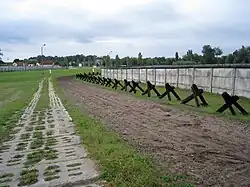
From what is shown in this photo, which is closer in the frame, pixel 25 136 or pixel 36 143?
pixel 36 143

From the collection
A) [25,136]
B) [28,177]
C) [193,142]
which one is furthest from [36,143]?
[193,142]

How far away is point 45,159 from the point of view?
6.92 m

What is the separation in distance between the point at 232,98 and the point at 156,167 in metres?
8.51

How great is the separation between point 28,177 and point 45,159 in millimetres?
1129

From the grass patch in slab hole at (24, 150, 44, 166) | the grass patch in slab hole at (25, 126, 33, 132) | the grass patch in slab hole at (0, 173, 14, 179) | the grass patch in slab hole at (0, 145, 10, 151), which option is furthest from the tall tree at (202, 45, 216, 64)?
the grass patch in slab hole at (0, 173, 14, 179)

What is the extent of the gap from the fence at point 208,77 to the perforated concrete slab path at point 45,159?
13330 millimetres

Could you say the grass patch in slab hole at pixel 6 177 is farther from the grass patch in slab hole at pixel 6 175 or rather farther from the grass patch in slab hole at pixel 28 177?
the grass patch in slab hole at pixel 28 177

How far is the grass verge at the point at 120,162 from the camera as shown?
202 inches

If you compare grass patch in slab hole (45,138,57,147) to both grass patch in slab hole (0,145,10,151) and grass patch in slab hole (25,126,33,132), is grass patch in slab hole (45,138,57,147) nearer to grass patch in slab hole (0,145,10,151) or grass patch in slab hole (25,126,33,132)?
grass patch in slab hole (0,145,10,151)

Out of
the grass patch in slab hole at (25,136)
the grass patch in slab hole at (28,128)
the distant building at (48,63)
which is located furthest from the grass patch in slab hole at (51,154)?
the distant building at (48,63)

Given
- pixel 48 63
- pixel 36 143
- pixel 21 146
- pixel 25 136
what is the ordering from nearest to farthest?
pixel 21 146, pixel 36 143, pixel 25 136, pixel 48 63

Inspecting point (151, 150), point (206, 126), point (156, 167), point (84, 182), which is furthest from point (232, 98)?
point (84, 182)

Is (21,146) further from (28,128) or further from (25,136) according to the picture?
(28,128)

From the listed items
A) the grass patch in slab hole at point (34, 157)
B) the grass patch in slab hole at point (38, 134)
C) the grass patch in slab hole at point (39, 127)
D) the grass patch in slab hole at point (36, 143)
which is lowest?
the grass patch in slab hole at point (39, 127)
